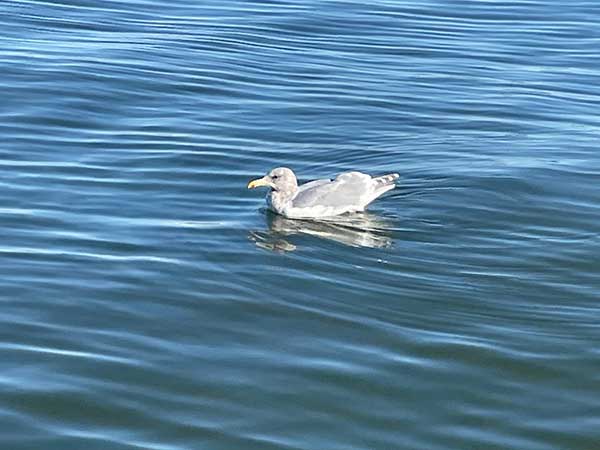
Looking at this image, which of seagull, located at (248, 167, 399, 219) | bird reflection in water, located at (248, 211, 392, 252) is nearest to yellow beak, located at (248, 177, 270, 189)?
seagull, located at (248, 167, 399, 219)

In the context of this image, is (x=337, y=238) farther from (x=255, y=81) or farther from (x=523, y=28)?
(x=523, y=28)

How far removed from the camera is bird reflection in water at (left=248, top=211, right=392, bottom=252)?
13688 millimetres

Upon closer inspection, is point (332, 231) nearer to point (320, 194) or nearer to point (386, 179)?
point (320, 194)

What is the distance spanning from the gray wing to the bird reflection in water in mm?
202

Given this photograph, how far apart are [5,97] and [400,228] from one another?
6.51 m

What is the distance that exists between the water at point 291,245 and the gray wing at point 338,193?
25 cm

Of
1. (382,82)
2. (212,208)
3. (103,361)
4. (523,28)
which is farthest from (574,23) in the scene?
(103,361)

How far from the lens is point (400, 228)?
14133mm

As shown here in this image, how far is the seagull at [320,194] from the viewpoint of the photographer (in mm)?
14344

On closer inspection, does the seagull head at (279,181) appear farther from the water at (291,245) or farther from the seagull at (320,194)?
the water at (291,245)

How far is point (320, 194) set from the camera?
569 inches

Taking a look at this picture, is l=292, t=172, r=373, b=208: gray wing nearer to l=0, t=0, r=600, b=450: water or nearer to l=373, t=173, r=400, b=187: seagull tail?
l=373, t=173, r=400, b=187: seagull tail

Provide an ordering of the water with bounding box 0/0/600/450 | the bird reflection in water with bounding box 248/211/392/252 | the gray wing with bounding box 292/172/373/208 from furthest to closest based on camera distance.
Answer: the gray wing with bounding box 292/172/373/208 → the bird reflection in water with bounding box 248/211/392/252 → the water with bounding box 0/0/600/450

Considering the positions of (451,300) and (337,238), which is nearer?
(451,300)
